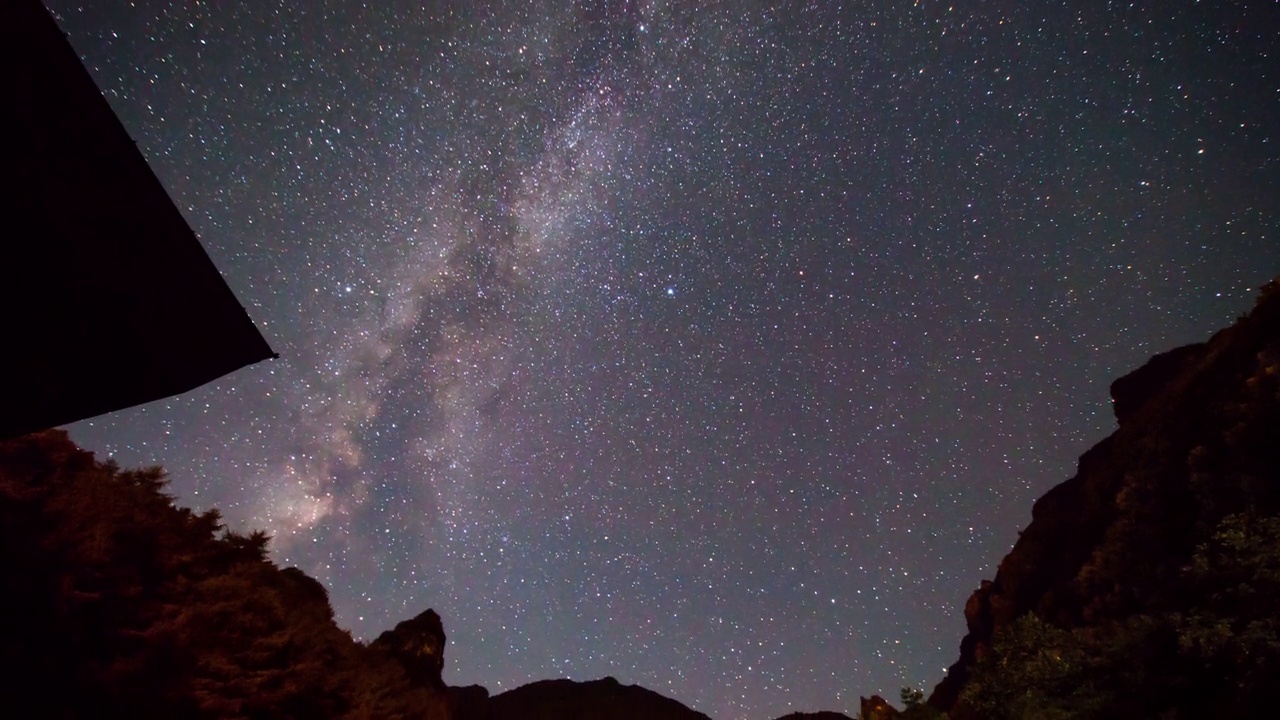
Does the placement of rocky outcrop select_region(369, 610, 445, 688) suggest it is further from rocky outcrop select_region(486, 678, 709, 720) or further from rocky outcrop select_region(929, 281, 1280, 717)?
rocky outcrop select_region(929, 281, 1280, 717)

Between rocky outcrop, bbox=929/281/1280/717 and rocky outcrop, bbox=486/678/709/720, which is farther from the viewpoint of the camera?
rocky outcrop, bbox=486/678/709/720

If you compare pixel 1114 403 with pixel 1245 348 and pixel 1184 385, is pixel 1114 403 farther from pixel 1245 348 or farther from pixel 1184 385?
pixel 1245 348

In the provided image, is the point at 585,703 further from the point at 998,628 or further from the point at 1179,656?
the point at 1179,656

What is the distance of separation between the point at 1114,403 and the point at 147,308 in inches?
1222

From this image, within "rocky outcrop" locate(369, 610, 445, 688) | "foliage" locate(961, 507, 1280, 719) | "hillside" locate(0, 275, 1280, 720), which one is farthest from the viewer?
"rocky outcrop" locate(369, 610, 445, 688)

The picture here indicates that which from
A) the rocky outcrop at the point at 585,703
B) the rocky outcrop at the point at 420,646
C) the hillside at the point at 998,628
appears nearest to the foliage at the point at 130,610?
the hillside at the point at 998,628

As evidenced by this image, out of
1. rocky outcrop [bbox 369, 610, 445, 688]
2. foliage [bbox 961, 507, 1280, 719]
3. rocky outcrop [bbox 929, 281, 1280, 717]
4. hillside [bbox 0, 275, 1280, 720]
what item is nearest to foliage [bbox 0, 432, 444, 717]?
hillside [bbox 0, 275, 1280, 720]

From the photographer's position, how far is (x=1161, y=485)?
48.9 feet

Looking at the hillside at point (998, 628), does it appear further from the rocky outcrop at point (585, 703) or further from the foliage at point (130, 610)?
the rocky outcrop at point (585, 703)

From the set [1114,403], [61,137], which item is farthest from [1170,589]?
[61,137]

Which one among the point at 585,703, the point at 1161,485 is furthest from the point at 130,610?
the point at 585,703

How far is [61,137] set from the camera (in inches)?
145

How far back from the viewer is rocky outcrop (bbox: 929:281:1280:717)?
452 inches

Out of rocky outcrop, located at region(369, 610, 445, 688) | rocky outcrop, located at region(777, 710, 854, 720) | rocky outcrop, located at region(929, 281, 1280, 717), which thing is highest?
rocky outcrop, located at region(369, 610, 445, 688)
